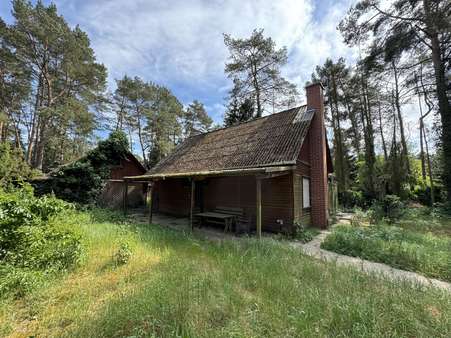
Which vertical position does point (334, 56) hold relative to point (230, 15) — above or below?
above

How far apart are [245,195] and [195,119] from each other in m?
19.7

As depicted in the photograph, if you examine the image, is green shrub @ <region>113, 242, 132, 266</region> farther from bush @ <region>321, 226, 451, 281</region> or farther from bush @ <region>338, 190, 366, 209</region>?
bush @ <region>338, 190, 366, 209</region>

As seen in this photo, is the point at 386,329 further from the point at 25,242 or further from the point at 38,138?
the point at 38,138

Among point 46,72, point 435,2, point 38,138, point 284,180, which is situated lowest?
point 284,180

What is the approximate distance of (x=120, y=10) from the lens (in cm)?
668

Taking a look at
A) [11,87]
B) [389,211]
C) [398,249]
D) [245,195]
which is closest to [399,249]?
[398,249]

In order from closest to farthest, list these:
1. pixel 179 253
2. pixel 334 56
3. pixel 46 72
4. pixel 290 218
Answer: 1. pixel 179 253
2. pixel 290 218
3. pixel 46 72
4. pixel 334 56

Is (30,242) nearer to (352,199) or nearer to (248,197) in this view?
(248,197)

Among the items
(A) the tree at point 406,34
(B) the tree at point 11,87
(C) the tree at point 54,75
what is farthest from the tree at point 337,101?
(B) the tree at point 11,87

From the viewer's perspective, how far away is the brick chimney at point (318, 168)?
27.0ft

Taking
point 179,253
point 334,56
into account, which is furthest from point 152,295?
point 334,56

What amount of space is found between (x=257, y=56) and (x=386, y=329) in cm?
1771

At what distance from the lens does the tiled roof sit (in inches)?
309

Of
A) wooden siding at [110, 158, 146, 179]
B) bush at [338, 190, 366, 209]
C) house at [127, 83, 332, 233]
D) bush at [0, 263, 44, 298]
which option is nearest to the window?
house at [127, 83, 332, 233]
